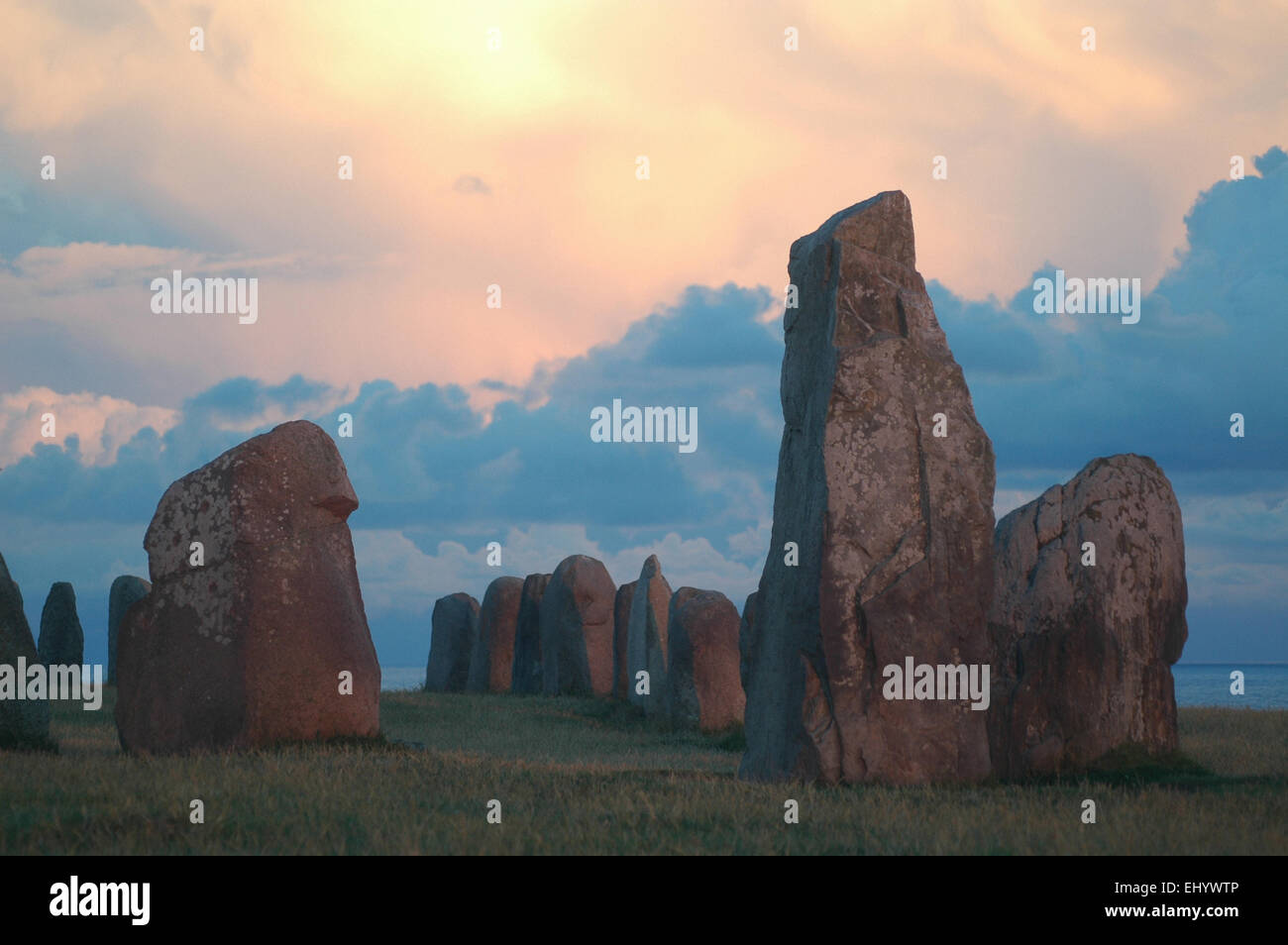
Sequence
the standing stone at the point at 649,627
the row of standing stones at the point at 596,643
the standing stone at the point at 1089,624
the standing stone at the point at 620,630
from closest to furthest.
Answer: the standing stone at the point at 1089,624, the row of standing stones at the point at 596,643, the standing stone at the point at 649,627, the standing stone at the point at 620,630

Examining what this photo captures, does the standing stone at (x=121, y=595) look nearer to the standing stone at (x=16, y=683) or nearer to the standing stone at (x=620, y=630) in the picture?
the standing stone at (x=620, y=630)

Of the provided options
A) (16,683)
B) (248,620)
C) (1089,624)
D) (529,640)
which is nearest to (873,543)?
(1089,624)

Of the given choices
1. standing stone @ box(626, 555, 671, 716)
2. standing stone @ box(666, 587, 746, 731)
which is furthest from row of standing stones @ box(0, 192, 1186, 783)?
standing stone @ box(626, 555, 671, 716)

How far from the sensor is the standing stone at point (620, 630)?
24.4 metres

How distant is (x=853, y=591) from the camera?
9820mm

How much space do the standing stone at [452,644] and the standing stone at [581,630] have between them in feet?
15.0

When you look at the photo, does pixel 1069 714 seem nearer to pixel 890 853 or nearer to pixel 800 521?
pixel 800 521

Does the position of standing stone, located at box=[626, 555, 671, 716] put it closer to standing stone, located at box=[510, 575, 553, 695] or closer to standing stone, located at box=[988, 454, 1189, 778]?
standing stone, located at box=[510, 575, 553, 695]

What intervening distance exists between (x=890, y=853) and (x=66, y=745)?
1006cm

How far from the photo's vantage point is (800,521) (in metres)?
10.4

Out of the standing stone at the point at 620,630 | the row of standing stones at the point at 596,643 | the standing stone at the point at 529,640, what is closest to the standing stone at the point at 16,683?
the row of standing stones at the point at 596,643

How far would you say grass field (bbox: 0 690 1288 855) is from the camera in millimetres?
6785

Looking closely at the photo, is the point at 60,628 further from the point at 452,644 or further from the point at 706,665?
the point at 706,665

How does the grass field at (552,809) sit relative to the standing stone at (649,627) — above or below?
below
